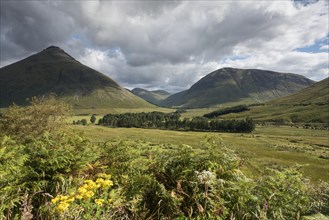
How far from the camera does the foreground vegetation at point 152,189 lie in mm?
4941

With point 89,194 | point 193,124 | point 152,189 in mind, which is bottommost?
point 193,124

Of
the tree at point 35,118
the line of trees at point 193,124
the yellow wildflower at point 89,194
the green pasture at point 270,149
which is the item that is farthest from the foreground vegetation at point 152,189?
the line of trees at point 193,124

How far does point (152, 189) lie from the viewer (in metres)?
5.57

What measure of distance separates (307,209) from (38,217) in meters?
5.47

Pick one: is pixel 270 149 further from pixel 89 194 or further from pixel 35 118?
pixel 89 194

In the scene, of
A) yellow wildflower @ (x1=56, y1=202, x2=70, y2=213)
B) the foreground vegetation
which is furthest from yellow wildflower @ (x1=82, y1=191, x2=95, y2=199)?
yellow wildflower @ (x1=56, y1=202, x2=70, y2=213)

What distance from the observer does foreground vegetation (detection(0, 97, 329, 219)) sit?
4.94 meters

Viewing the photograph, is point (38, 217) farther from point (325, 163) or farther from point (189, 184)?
point (325, 163)

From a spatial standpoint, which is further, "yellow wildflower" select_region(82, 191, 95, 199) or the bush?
the bush

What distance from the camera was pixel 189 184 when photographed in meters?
5.48

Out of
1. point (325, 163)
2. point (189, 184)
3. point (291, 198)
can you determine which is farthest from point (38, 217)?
point (325, 163)

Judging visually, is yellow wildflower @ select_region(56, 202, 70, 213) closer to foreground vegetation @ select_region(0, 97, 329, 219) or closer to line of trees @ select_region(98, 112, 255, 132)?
foreground vegetation @ select_region(0, 97, 329, 219)

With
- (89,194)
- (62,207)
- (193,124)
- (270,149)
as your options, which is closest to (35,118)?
(89,194)

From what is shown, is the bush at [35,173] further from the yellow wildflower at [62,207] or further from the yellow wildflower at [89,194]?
the yellow wildflower at [89,194]
